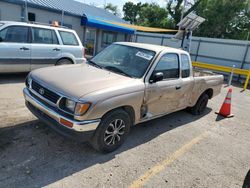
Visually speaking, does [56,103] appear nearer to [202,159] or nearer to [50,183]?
[50,183]

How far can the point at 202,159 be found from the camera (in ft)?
12.2

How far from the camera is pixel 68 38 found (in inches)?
303

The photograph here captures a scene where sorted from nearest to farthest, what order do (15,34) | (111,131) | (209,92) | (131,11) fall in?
1. (111,131)
2. (209,92)
3. (15,34)
4. (131,11)

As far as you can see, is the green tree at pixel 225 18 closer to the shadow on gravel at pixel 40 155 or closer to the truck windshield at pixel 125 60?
the truck windshield at pixel 125 60

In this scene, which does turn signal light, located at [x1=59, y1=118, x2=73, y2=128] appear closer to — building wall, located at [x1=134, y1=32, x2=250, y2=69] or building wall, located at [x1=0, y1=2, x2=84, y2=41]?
building wall, located at [x1=0, y1=2, x2=84, y2=41]

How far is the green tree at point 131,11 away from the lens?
176ft

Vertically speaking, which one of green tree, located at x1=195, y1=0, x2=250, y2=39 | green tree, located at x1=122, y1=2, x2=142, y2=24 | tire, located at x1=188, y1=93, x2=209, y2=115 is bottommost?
tire, located at x1=188, y1=93, x2=209, y2=115

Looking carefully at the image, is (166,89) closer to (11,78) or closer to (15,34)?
(15,34)

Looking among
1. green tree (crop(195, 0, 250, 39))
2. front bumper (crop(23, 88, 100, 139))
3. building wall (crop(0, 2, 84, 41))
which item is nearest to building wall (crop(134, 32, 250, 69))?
building wall (crop(0, 2, 84, 41))

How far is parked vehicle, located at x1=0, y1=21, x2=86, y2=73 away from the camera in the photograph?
639 centimetres

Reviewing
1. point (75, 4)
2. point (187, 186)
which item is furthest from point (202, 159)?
point (75, 4)

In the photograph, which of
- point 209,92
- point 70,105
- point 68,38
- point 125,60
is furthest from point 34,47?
point 209,92

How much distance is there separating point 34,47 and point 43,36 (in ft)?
1.76

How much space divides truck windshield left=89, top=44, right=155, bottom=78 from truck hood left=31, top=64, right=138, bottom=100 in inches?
8.3
